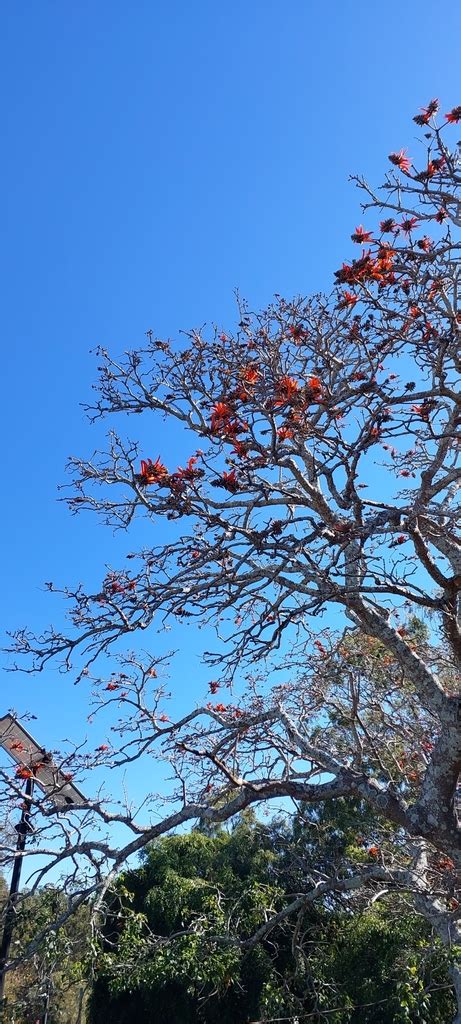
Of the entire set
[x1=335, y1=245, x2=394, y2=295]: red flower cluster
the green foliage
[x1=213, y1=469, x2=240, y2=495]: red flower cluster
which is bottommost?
the green foliage

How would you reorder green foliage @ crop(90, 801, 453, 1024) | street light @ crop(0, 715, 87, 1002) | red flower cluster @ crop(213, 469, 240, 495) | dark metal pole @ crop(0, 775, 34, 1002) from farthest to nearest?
green foliage @ crop(90, 801, 453, 1024) < street light @ crop(0, 715, 87, 1002) < dark metal pole @ crop(0, 775, 34, 1002) < red flower cluster @ crop(213, 469, 240, 495)

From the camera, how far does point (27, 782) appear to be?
3830 millimetres

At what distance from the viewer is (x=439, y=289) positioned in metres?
3.59

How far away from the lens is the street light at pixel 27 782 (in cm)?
370

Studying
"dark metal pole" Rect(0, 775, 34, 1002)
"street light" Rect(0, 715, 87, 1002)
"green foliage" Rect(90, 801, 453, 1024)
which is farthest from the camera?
"green foliage" Rect(90, 801, 453, 1024)

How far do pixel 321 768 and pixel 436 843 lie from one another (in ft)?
3.51

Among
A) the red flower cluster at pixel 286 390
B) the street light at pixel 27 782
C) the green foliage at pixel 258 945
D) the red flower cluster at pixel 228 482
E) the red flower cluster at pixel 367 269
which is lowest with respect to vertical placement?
the green foliage at pixel 258 945

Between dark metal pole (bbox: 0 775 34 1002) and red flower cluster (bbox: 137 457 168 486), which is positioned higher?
red flower cluster (bbox: 137 457 168 486)

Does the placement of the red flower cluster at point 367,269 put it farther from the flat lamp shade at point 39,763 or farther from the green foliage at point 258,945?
the green foliage at point 258,945

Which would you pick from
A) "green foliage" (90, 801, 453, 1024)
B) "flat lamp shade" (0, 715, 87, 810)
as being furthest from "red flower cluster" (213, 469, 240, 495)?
"green foliage" (90, 801, 453, 1024)

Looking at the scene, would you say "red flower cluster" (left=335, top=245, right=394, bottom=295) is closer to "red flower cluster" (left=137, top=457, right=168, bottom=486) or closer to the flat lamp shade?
"red flower cluster" (left=137, top=457, right=168, bottom=486)

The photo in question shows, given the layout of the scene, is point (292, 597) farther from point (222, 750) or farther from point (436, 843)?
point (436, 843)

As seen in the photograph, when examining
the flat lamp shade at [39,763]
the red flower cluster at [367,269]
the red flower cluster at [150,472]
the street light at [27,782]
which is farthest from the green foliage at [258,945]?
the red flower cluster at [367,269]

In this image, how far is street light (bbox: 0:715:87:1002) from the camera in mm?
3703
